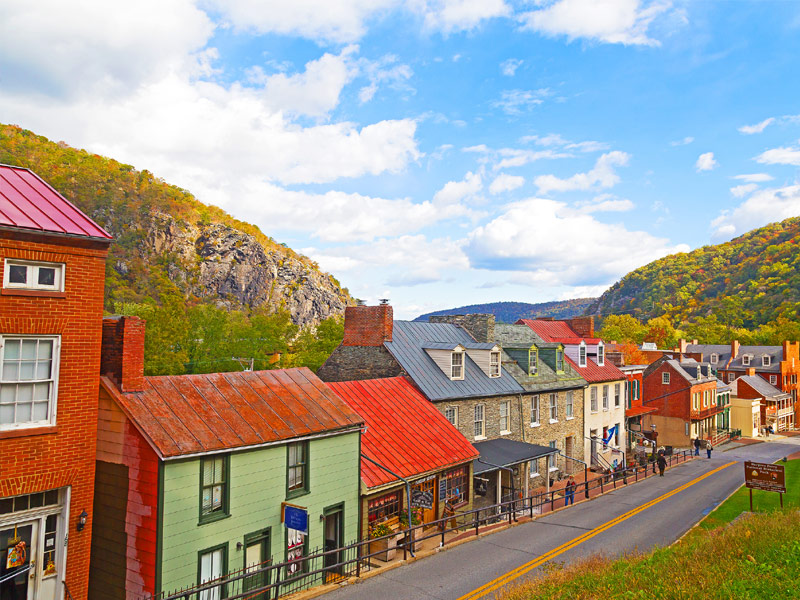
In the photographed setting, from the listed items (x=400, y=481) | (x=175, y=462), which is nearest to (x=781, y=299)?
(x=400, y=481)

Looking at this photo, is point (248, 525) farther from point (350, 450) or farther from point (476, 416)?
point (476, 416)

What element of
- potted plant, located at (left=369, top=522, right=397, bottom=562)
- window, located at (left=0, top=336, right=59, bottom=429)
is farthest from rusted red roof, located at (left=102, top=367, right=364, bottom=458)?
potted plant, located at (left=369, top=522, right=397, bottom=562)

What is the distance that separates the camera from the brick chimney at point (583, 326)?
45.6 meters

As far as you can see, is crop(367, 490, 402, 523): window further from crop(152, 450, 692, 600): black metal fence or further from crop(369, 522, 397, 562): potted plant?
crop(152, 450, 692, 600): black metal fence

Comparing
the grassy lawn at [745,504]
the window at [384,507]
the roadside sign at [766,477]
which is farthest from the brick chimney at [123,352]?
the roadside sign at [766,477]

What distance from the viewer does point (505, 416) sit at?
99.6 ft

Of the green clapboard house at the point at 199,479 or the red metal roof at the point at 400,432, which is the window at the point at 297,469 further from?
the red metal roof at the point at 400,432

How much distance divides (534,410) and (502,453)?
6865 millimetres

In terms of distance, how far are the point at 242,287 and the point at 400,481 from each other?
392 feet

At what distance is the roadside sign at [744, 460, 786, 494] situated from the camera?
2208 centimetres

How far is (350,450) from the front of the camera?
18156 millimetres

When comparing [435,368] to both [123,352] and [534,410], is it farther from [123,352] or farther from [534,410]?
[123,352]

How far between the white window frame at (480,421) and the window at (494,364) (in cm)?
253

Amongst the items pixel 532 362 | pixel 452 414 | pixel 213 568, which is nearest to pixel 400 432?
pixel 452 414
